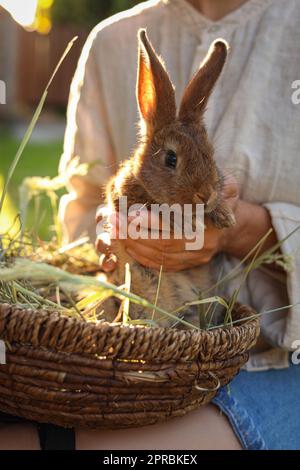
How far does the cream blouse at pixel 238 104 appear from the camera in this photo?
2225 mm

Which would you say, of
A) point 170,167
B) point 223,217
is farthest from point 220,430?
point 170,167

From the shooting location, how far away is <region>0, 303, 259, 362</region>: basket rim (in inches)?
61.8

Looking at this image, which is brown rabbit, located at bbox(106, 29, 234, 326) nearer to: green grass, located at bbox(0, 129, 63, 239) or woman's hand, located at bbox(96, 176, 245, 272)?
woman's hand, located at bbox(96, 176, 245, 272)

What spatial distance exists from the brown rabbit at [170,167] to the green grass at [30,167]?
72.7 inches

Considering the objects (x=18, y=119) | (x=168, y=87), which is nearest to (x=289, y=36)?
(x=168, y=87)

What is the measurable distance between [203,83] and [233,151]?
0.85 feet

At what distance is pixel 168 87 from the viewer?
208 cm

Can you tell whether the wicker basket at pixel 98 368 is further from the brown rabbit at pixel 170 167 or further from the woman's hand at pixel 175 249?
the woman's hand at pixel 175 249

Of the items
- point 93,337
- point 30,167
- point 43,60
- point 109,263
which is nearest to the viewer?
point 93,337

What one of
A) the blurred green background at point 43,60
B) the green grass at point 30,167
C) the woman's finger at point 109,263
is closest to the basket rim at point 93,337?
the woman's finger at point 109,263

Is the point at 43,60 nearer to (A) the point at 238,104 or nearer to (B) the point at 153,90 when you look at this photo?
(A) the point at 238,104

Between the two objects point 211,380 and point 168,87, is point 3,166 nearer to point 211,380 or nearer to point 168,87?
point 168,87

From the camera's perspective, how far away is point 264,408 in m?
1.94

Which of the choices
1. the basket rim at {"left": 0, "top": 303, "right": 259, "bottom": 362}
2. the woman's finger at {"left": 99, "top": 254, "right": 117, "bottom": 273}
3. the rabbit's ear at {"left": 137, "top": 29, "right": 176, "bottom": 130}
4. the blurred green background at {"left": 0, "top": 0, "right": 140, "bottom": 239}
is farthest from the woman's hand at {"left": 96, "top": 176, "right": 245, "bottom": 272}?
the blurred green background at {"left": 0, "top": 0, "right": 140, "bottom": 239}
